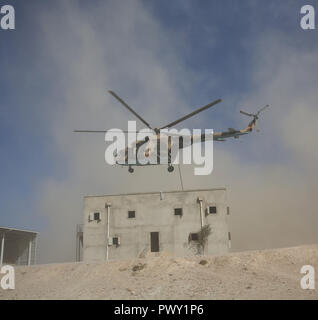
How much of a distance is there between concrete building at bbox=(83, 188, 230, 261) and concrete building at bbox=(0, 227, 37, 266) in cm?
995

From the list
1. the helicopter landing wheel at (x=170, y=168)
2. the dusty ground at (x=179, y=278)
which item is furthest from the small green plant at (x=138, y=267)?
the helicopter landing wheel at (x=170, y=168)

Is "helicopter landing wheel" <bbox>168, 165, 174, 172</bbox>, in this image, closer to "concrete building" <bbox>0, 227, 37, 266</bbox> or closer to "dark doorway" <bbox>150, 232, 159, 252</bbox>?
"dark doorway" <bbox>150, 232, 159, 252</bbox>

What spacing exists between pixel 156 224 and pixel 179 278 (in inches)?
550

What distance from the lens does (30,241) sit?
4009 cm

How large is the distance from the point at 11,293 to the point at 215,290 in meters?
11.3

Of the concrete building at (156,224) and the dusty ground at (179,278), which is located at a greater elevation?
the concrete building at (156,224)

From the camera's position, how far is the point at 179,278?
60.0 ft

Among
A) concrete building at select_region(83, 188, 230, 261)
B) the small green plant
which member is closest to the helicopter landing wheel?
the small green plant

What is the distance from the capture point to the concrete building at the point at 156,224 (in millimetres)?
31375

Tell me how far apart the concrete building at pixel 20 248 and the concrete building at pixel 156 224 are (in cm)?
995

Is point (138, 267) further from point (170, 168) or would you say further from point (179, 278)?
point (170, 168)

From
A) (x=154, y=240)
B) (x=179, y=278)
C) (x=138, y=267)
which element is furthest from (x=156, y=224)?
(x=179, y=278)

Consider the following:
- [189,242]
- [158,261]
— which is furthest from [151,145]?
[189,242]

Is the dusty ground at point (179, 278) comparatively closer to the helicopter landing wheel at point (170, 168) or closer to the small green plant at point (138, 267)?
the small green plant at point (138, 267)
